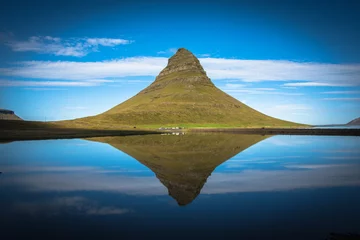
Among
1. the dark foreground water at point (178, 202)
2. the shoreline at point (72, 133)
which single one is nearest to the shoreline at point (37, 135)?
the shoreline at point (72, 133)

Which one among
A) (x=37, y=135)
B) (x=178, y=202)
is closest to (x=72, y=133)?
(x=37, y=135)

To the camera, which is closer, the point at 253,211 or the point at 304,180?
the point at 253,211

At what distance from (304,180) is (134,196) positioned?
12.4 meters

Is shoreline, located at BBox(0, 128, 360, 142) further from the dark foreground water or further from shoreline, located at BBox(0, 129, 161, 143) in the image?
the dark foreground water

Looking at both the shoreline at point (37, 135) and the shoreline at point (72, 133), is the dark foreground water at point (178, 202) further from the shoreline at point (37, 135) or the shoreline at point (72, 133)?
the shoreline at point (72, 133)

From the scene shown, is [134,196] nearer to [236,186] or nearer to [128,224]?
[128,224]

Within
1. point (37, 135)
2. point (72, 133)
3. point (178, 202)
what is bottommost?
point (178, 202)

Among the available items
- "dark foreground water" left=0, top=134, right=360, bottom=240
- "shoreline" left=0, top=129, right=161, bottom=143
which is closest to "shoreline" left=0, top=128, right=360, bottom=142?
"shoreline" left=0, top=129, right=161, bottom=143

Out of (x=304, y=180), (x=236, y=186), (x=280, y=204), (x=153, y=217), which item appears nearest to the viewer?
(x=153, y=217)

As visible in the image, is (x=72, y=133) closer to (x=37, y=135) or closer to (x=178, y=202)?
(x=37, y=135)

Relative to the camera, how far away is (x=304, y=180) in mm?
22062

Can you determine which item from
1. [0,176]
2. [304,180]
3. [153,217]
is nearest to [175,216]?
[153,217]

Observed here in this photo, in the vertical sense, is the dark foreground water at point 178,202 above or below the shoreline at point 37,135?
below

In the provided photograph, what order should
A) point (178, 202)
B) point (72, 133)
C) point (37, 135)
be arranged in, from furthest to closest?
point (72, 133) < point (37, 135) < point (178, 202)
